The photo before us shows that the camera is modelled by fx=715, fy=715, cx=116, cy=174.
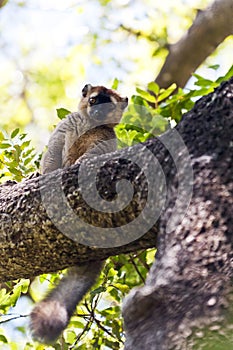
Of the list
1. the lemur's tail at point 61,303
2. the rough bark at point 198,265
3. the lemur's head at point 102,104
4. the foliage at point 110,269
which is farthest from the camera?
the lemur's head at point 102,104

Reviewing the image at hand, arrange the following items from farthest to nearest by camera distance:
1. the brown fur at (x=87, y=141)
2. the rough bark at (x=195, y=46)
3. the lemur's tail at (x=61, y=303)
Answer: the rough bark at (x=195, y=46), the brown fur at (x=87, y=141), the lemur's tail at (x=61, y=303)

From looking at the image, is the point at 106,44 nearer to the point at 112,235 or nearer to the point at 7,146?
the point at 7,146

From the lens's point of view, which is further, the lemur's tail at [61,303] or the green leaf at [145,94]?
the green leaf at [145,94]

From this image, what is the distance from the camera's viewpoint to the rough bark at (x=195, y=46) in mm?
6824

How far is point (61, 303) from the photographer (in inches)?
117

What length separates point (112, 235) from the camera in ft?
8.94

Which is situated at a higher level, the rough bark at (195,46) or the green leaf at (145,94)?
the rough bark at (195,46)

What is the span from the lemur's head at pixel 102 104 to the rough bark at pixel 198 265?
3017 mm

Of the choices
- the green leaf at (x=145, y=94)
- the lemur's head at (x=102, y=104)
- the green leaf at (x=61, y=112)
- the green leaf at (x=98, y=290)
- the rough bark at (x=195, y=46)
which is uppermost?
the rough bark at (x=195, y=46)

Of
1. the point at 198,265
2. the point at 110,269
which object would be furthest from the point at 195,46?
the point at 198,265

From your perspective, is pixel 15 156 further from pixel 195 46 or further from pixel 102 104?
pixel 195 46

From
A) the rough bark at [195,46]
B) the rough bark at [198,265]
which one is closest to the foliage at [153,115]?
the rough bark at [198,265]

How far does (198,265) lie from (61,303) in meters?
1.04

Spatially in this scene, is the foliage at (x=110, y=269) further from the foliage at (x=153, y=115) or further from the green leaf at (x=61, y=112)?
the green leaf at (x=61, y=112)
